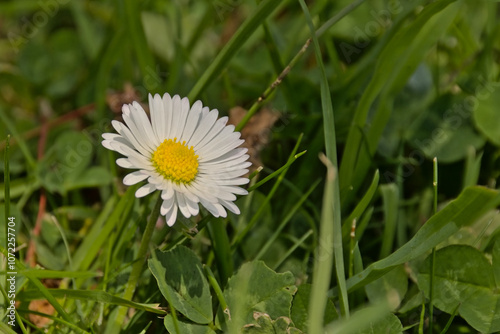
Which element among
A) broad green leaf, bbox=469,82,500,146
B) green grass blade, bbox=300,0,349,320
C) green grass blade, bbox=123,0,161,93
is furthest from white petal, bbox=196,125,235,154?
broad green leaf, bbox=469,82,500,146

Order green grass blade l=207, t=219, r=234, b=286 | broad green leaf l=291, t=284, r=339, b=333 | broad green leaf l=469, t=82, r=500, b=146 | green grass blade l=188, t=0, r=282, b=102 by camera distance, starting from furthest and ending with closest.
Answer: broad green leaf l=469, t=82, r=500, b=146
green grass blade l=188, t=0, r=282, b=102
green grass blade l=207, t=219, r=234, b=286
broad green leaf l=291, t=284, r=339, b=333

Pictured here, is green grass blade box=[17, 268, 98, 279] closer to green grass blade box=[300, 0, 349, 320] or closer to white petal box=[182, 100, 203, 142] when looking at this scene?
white petal box=[182, 100, 203, 142]

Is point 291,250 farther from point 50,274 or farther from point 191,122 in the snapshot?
point 50,274

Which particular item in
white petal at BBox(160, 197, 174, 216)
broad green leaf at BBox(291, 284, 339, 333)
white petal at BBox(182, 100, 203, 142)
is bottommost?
broad green leaf at BBox(291, 284, 339, 333)

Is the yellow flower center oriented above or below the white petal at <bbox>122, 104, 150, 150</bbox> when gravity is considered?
below

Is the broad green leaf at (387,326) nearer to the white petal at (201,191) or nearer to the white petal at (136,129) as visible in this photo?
the white petal at (201,191)

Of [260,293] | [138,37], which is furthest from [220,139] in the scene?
[138,37]

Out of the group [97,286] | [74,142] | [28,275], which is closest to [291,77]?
[74,142]
